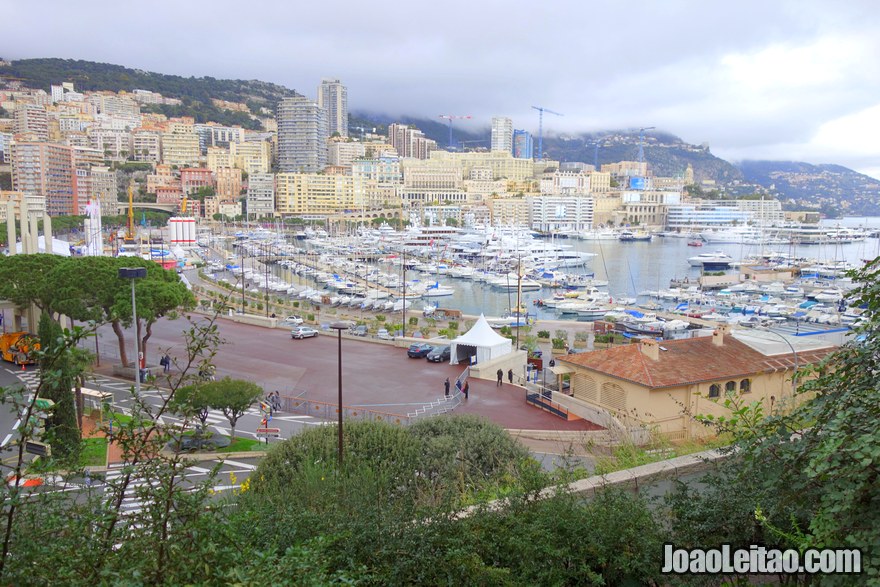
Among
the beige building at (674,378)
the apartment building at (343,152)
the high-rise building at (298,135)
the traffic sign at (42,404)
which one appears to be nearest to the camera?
the traffic sign at (42,404)

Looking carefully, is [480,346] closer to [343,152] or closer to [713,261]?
[713,261]

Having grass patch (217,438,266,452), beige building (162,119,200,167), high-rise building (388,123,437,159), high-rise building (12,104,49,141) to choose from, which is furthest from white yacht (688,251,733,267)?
high-rise building (388,123,437,159)

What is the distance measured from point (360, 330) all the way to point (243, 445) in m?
12.1

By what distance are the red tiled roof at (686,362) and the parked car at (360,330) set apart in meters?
10.7

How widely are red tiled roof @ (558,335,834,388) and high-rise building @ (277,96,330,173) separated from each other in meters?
116

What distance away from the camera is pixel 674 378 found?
11.9 m

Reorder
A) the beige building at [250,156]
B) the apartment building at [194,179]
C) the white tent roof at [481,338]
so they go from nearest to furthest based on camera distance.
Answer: the white tent roof at [481,338] < the apartment building at [194,179] < the beige building at [250,156]

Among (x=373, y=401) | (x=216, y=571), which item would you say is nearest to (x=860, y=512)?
(x=216, y=571)

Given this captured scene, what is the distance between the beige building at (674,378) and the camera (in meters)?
11.8

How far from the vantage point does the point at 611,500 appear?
4.20m

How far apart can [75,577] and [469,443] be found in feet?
18.4

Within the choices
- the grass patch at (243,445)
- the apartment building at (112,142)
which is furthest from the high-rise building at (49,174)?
the grass patch at (243,445)

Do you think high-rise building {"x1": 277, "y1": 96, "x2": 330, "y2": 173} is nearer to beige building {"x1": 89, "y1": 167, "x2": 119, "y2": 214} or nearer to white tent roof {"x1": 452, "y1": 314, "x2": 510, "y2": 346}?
beige building {"x1": 89, "y1": 167, "x2": 119, "y2": 214}

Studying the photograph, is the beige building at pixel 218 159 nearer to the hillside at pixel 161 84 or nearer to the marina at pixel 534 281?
the marina at pixel 534 281
